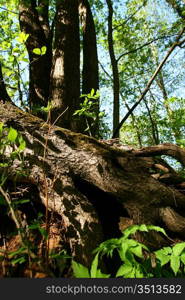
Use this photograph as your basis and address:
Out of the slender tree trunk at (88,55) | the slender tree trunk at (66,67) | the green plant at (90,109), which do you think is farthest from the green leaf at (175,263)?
the slender tree trunk at (88,55)

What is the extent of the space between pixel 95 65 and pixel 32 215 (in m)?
4.13

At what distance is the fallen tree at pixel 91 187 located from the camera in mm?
1796

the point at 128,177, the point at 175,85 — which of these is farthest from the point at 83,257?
the point at 175,85

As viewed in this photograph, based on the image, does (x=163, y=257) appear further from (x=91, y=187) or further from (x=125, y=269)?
(x=91, y=187)

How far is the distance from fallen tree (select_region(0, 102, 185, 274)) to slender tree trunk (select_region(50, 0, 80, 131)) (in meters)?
1.64

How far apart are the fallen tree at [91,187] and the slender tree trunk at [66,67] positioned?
1638 millimetres

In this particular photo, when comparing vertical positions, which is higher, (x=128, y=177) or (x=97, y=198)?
(x=128, y=177)

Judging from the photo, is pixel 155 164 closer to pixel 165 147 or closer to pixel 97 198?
pixel 165 147

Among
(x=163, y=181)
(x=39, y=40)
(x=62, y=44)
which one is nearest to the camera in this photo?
(x=163, y=181)

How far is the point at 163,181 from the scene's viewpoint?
228 centimetres

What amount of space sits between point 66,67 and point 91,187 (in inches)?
116

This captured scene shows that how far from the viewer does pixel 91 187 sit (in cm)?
207

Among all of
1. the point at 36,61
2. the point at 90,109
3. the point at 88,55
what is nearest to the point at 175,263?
the point at 90,109

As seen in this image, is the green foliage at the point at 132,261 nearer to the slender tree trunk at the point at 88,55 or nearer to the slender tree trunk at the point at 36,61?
the slender tree trunk at the point at 36,61
